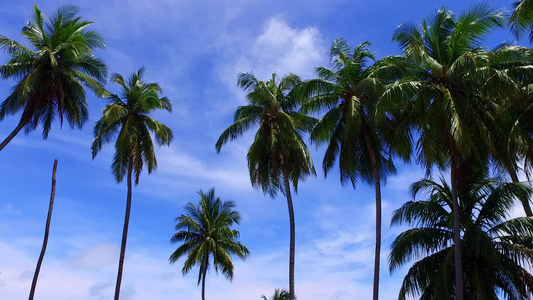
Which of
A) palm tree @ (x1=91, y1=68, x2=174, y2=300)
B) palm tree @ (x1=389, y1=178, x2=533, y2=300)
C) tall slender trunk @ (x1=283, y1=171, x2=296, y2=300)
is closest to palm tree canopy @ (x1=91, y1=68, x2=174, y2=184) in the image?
palm tree @ (x1=91, y1=68, x2=174, y2=300)

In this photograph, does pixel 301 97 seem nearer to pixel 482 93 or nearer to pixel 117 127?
pixel 482 93

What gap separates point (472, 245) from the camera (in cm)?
1892

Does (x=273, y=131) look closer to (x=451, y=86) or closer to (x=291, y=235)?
(x=291, y=235)

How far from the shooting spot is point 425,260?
20.5 m

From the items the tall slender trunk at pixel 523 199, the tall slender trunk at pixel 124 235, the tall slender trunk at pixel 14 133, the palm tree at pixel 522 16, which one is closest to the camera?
the palm tree at pixel 522 16

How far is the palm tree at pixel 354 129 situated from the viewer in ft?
70.0

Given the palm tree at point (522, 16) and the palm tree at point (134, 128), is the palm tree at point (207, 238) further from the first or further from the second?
the palm tree at point (522, 16)

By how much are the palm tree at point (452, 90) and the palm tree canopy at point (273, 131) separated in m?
7.14

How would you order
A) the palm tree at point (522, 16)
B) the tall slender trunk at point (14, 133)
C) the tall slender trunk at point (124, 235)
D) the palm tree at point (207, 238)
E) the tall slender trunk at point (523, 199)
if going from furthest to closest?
the palm tree at point (207, 238) < the tall slender trunk at point (124, 235) < the tall slender trunk at point (14, 133) < the tall slender trunk at point (523, 199) < the palm tree at point (522, 16)

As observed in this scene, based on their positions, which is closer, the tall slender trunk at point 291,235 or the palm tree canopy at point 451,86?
the palm tree canopy at point 451,86

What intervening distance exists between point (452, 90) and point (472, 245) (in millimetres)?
5977

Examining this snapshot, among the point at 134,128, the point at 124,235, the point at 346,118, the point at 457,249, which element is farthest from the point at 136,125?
the point at 457,249

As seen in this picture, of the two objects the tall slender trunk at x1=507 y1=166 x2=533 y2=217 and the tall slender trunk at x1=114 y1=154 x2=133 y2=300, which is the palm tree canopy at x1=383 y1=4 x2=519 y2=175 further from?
the tall slender trunk at x1=114 y1=154 x2=133 y2=300

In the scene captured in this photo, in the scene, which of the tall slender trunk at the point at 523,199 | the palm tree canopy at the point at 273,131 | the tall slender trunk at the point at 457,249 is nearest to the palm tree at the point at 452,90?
the tall slender trunk at the point at 457,249
